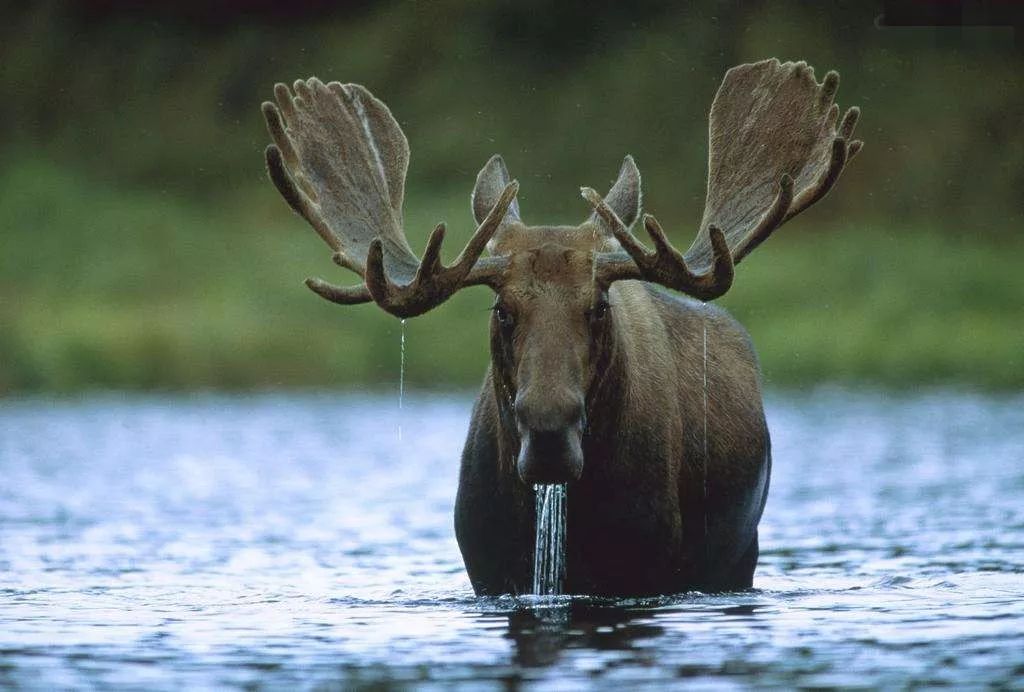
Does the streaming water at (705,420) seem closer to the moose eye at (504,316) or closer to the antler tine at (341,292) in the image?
the moose eye at (504,316)

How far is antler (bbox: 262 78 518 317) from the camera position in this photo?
1026cm

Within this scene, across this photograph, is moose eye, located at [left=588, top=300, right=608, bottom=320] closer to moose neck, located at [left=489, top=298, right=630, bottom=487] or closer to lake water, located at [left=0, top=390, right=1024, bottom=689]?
moose neck, located at [left=489, top=298, right=630, bottom=487]

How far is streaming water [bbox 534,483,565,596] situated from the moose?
0.06 meters

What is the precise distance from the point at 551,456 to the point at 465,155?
96801mm

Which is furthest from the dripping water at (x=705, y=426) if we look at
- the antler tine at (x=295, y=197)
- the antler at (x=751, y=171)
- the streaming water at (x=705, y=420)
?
the antler tine at (x=295, y=197)

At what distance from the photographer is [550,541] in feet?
34.3

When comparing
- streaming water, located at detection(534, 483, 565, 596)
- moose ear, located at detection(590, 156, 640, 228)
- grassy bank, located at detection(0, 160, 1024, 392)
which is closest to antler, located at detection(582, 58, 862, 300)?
moose ear, located at detection(590, 156, 640, 228)

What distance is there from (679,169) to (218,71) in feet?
91.5

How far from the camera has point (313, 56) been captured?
119 metres

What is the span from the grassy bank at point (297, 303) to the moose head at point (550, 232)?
15.7m

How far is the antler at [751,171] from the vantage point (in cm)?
1017

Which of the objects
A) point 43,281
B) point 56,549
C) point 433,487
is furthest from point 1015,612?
point 43,281

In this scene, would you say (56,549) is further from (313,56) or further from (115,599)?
(313,56)

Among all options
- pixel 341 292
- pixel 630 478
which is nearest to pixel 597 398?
pixel 630 478
